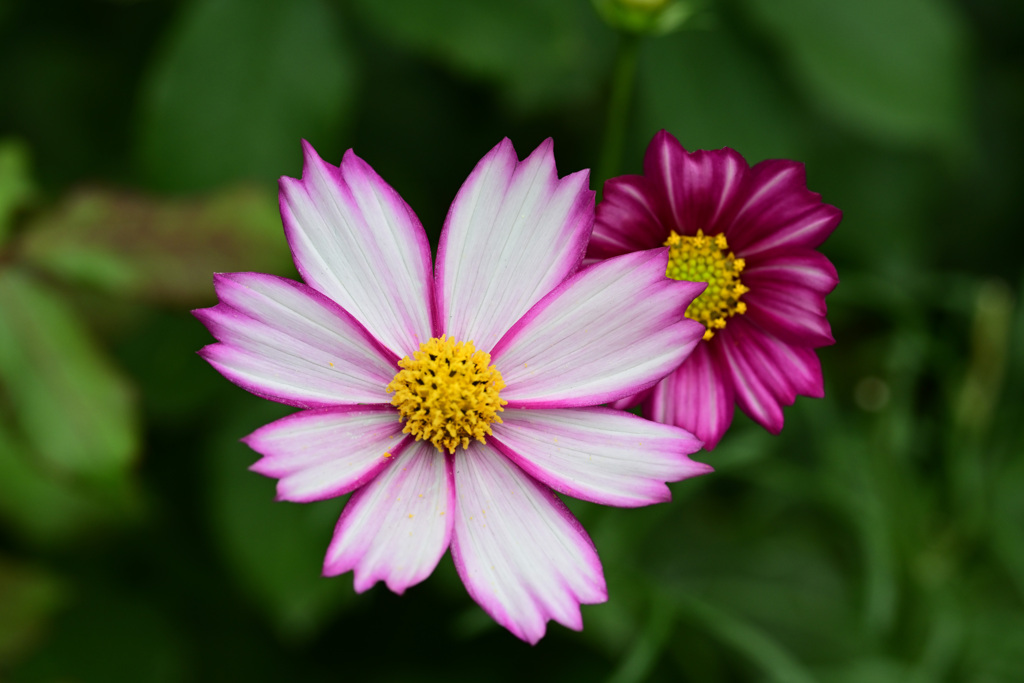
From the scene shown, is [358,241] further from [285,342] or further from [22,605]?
[22,605]

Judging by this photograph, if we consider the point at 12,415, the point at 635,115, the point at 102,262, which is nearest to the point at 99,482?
the point at 12,415

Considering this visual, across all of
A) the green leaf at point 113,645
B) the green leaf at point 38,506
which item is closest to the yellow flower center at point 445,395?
the green leaf at point 38,506

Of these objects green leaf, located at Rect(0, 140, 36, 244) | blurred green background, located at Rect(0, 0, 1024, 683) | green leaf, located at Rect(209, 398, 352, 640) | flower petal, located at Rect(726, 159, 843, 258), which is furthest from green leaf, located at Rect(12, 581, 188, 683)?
flower petal, located at Rect(726, 159, 843, 258)

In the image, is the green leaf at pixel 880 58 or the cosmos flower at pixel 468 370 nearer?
the cosmos flower at pixel 468 370

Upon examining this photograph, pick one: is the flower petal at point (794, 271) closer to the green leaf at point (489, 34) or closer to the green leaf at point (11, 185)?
the green leaf at point (489, 34)

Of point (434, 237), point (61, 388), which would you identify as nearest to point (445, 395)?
point (61, 388)

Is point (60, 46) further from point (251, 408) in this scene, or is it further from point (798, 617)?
point (798, 617)
